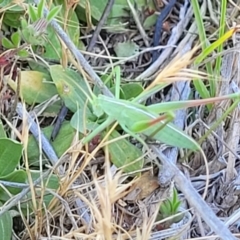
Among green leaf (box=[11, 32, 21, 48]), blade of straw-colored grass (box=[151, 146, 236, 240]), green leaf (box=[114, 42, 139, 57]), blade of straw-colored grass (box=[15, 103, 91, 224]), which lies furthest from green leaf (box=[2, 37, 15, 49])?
blade of straw-colored grass (box=[151, 146, 236, 240])

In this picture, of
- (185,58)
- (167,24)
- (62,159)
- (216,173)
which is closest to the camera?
(185,58)

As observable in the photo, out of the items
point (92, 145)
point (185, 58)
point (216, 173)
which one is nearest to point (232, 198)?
point (216, 173)

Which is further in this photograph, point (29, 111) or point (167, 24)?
point (167, 24)

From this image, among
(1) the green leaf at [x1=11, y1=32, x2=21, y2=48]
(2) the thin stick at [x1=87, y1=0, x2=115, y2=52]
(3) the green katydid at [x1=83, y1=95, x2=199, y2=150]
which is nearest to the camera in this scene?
(3) the green katydid at [x1=83, y1=95, x2=199, y2=150]

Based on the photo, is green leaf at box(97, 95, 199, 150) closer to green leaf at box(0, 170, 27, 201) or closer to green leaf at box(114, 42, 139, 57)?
green leaf at box(0, 170, 27, 201)

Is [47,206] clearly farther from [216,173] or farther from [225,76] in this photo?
[225,76]

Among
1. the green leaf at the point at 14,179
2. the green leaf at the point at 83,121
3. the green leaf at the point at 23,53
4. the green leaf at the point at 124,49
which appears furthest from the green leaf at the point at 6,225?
the green leaf at the point at 124,49
